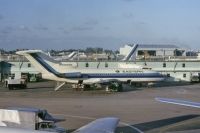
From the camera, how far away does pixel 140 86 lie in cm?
7775

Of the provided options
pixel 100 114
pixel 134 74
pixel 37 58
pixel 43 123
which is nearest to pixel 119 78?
pixel 134 74

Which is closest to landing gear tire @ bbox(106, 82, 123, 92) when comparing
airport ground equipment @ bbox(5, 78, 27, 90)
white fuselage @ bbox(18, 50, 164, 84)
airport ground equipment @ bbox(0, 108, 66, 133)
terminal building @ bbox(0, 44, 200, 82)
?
white fuselage @ bbox(18, 50, 164, 84)

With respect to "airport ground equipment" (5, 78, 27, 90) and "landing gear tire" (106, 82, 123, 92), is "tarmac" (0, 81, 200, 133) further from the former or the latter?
"airport ground equipment" (5, 78, 27, 90)

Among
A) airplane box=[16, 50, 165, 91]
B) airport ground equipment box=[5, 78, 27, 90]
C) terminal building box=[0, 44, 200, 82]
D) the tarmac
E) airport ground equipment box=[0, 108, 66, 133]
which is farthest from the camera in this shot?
terminal building box=[0, 44, 200, 82]

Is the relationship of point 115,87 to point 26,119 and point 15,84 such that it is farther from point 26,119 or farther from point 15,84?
point 26,119

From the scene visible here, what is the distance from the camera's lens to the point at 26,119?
20203 mm

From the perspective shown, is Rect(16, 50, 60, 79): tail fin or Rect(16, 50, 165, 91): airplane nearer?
Rect(16, 50, 165, 91): airplane

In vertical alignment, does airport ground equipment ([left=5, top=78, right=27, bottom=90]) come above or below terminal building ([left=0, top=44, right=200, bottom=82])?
below

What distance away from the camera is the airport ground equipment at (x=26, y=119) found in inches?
721

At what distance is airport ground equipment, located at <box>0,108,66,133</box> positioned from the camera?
60.1 ft

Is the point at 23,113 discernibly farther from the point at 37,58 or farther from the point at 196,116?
the point at 37,58

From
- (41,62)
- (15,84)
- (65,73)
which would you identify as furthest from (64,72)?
(15,84)

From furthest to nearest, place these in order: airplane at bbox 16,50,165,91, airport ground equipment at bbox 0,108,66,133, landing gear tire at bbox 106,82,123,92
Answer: airplane at bbox 16,50,165,91 → landing gear tire at bbox 106,82,123,92 → airport ground equipment at bbox 0,108,66,133

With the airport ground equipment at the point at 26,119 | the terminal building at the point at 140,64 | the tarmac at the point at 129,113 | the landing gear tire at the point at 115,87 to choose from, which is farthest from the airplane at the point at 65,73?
the airport ground equipment at the point at 26,119
